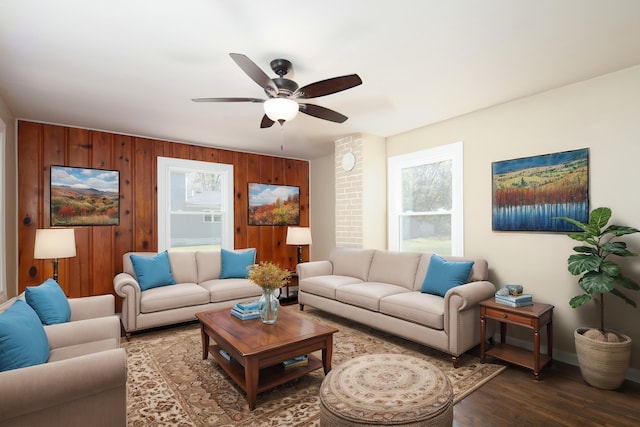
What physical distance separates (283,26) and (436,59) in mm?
1226

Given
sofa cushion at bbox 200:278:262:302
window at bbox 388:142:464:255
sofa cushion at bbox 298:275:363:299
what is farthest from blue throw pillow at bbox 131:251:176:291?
window at bbox 388:142:464:255

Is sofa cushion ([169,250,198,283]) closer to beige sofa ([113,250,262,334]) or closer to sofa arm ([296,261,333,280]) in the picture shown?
beige sofa ([113,250,262,334])

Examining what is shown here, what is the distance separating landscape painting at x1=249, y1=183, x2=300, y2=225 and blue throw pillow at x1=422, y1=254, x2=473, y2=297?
3.15m

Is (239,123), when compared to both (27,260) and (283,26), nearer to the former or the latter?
(283,26)

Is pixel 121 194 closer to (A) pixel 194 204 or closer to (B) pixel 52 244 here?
(A) pixel 194 204

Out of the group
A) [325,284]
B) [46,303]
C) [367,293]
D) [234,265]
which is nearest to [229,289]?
[234,265]

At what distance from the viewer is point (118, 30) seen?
6.88 ft

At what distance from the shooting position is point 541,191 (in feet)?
10.4

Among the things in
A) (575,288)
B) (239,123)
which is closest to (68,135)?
(239,123)

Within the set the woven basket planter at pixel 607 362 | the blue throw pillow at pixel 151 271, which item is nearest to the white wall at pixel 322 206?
the blue throw pillow at pixel 151 271

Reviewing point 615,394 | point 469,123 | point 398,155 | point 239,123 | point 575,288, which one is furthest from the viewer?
point 398,155

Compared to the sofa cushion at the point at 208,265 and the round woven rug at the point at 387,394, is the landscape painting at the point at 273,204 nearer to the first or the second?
the sofa cushion at the point at 208,265

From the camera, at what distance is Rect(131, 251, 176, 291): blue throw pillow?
3.98 meters

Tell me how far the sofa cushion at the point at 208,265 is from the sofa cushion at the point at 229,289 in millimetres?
100
